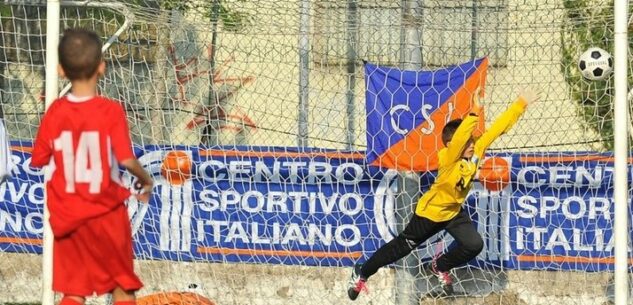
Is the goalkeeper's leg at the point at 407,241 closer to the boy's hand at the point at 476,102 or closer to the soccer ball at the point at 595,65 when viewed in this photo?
the boy's hand at the point at 476,102

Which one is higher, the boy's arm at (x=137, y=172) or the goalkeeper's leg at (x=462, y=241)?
the boy's arm at (x=137, y=172)

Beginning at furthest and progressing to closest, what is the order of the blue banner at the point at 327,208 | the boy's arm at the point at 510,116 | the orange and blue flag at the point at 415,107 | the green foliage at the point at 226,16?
the blue banner at the point at 327,208, the green foliage at the point at 226,16, the orange and blue flag at the point at 415,107, the boy's arm at the point at 510,116

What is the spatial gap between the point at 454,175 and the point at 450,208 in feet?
0.84

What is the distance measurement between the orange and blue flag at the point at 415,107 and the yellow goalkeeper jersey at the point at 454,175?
47cm

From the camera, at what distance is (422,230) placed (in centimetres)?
758

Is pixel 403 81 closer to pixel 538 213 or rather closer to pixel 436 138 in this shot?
pixel 436 138

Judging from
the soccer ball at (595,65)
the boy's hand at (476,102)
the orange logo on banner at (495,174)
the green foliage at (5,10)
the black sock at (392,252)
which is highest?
the green foliage at (5,10)

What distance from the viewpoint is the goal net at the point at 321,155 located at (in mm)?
A: 8359

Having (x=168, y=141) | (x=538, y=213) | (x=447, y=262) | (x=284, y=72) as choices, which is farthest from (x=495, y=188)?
(x=168, y=141)

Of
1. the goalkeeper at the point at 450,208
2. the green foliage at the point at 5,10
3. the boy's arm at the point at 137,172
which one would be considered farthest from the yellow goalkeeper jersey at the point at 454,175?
the green foliage at the point at 5,10

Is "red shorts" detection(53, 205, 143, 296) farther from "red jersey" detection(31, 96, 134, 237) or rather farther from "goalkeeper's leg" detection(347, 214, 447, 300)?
"goalkeeper's leg" detection(347, 214, 447, 300)

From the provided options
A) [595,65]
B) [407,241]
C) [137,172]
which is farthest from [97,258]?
[595,65]

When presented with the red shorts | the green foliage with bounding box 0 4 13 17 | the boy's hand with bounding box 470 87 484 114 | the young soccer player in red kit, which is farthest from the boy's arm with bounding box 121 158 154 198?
the green foliage with bounding box 0 4 13 17

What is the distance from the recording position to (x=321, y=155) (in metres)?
8.56
